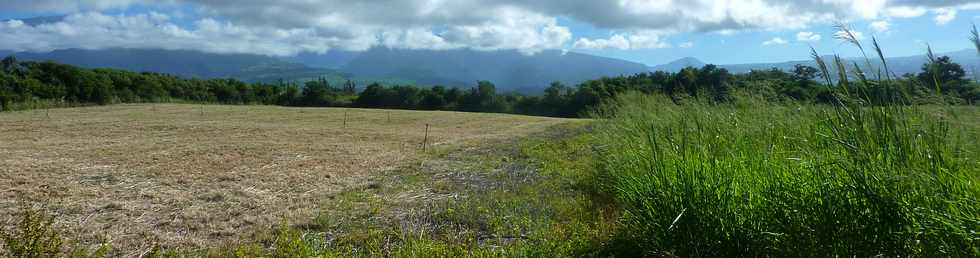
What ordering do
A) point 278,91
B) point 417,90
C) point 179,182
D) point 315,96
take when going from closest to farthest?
point 179,182, point 315,96, point 417,90, point 278,91

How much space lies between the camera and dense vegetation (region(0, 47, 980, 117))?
11.3ft

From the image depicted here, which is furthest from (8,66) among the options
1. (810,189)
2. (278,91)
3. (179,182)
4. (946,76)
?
(946,76)

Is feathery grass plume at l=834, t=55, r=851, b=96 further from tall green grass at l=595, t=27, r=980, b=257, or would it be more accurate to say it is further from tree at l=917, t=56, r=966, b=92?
tree at l=917, t=56, r=966, b=92

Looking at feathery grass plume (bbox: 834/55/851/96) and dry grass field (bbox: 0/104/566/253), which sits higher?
feathery grass plume (bbox: 834/55/851/96)

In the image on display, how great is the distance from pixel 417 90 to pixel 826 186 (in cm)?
8125

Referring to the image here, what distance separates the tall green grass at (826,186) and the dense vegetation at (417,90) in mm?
201

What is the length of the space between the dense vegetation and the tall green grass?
20 centimetres

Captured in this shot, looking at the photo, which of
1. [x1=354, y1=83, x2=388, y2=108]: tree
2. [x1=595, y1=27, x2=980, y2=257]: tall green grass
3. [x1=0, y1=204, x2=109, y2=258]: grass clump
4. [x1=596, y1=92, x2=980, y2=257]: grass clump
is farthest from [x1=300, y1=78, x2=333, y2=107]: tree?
[x1=595, y1=27, x2=980, y2=257]: tall green grass

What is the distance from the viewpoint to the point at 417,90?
272ft

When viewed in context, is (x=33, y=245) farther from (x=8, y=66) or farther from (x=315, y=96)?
(x=315, y=96)

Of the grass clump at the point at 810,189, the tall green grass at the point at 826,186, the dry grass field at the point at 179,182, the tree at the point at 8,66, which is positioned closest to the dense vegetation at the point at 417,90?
the tree at the point at 8,66

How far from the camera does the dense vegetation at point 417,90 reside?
345cm

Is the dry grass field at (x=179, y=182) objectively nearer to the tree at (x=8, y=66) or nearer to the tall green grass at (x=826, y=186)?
the tall green grass at (x=826, y=186)

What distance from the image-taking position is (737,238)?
3834mm
